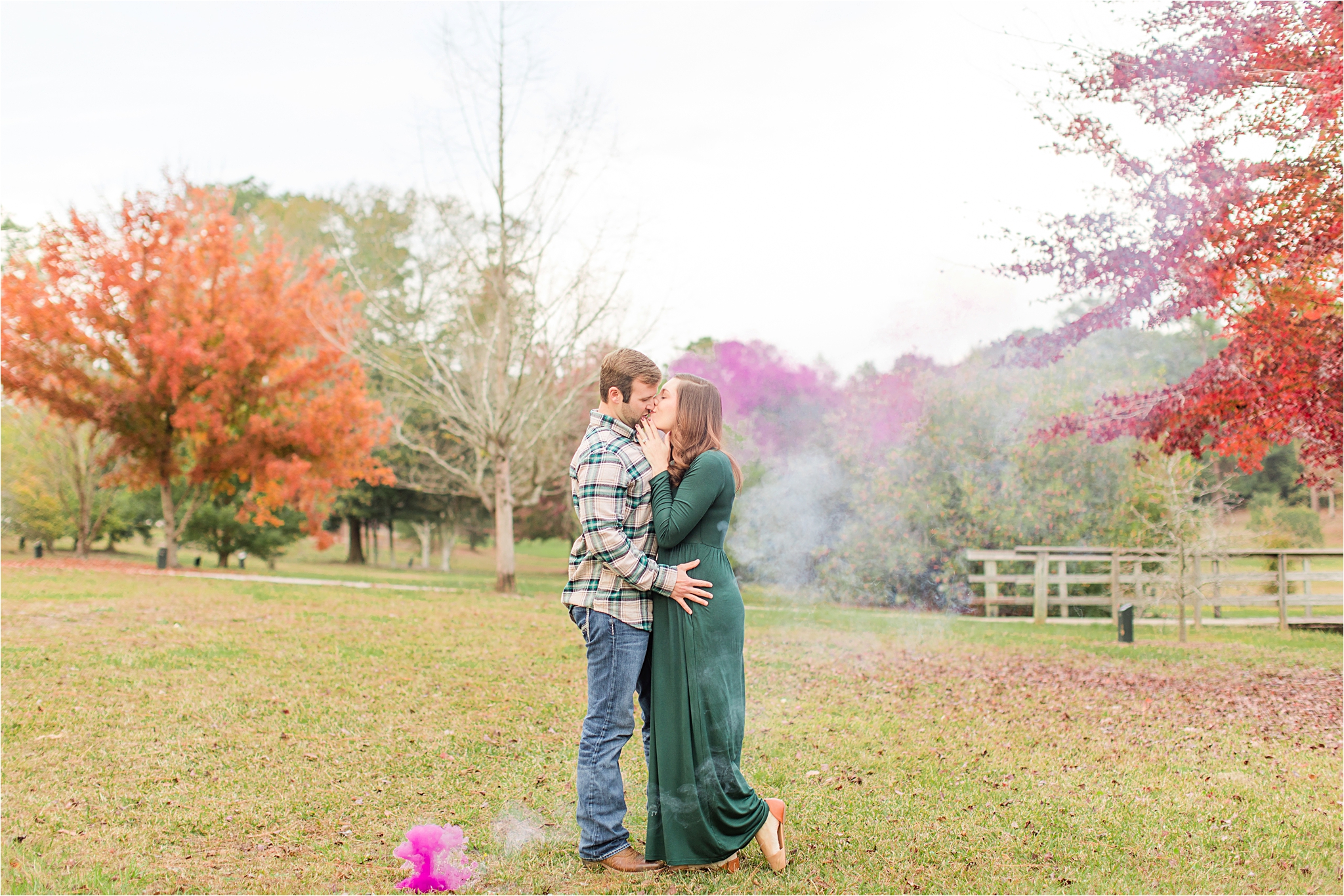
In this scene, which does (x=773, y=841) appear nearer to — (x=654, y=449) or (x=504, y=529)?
(x=654, y=449)

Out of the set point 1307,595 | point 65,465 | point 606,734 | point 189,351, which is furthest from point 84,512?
point 1307,595

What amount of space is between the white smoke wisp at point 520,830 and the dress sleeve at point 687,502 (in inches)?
52.8

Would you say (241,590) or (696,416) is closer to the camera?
(696,416)

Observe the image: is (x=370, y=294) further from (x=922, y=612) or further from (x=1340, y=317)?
(x=1340, y=317)

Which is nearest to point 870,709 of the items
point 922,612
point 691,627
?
point 691,627

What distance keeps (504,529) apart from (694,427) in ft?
39.7

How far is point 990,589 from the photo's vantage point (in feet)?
44.7

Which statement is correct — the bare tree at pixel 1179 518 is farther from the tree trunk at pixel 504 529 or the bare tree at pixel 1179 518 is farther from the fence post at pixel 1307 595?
the tree trunk at pixel 504 529

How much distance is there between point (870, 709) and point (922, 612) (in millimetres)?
8889

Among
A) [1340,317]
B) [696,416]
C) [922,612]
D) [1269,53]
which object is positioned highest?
[1269,53]

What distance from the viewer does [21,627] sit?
308 inches

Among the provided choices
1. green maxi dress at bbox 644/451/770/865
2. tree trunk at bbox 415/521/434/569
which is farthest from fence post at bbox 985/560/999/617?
tree trunk at bbox 415/521/434/569

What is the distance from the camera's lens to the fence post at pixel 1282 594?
12070 mm

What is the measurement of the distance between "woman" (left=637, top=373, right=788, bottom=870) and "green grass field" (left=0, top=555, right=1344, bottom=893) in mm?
160
